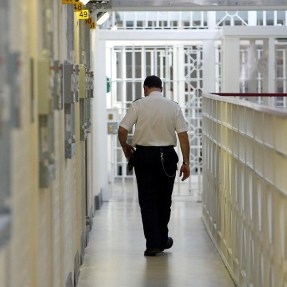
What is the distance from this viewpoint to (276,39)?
15.0 metres

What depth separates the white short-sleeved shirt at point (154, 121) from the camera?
1018 cm

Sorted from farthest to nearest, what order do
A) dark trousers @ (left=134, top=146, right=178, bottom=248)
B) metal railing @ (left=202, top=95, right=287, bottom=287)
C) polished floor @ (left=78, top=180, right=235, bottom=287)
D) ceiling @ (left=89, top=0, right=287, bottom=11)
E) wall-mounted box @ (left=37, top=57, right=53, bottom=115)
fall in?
ceiling @ (left=89, top=0, right=287, bottom=11) < dark trousers @ (left=134, top=146, right=178, bottom=248) < polished floor @ (left=78, top=180, right=235, bottom=287) < metal railing @ (left=202, top=95, right=287, bottom=287) < wall-mounted box @ (left=37, top=57, right=53, bottom=115)

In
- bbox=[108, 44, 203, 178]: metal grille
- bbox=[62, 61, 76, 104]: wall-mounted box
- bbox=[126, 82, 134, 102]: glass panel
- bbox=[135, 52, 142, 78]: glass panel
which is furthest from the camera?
bbox=[126, 82, 134, 102]: glass panel

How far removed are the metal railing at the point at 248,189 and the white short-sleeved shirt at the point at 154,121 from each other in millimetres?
468

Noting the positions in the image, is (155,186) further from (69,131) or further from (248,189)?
(69,131)

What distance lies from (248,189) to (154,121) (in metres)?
2.51

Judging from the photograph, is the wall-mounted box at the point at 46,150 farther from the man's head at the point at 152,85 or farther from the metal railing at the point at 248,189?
the man's head at the point at 152,85

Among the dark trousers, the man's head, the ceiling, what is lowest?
the dark trousers

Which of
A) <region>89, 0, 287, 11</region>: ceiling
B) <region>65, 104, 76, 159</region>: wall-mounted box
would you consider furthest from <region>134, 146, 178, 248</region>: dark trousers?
<region>89, 0, 287, 11</region>: ceiling

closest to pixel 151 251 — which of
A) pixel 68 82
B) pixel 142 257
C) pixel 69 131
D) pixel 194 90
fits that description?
pixel 142 257

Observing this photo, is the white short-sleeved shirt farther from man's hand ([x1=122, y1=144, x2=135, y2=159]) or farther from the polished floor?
the polished floor

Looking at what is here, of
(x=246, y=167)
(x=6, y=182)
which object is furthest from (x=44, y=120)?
(x=246, y=167)

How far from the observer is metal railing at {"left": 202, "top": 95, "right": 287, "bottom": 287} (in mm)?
6230

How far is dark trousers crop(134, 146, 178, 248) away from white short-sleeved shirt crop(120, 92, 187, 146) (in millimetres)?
87
